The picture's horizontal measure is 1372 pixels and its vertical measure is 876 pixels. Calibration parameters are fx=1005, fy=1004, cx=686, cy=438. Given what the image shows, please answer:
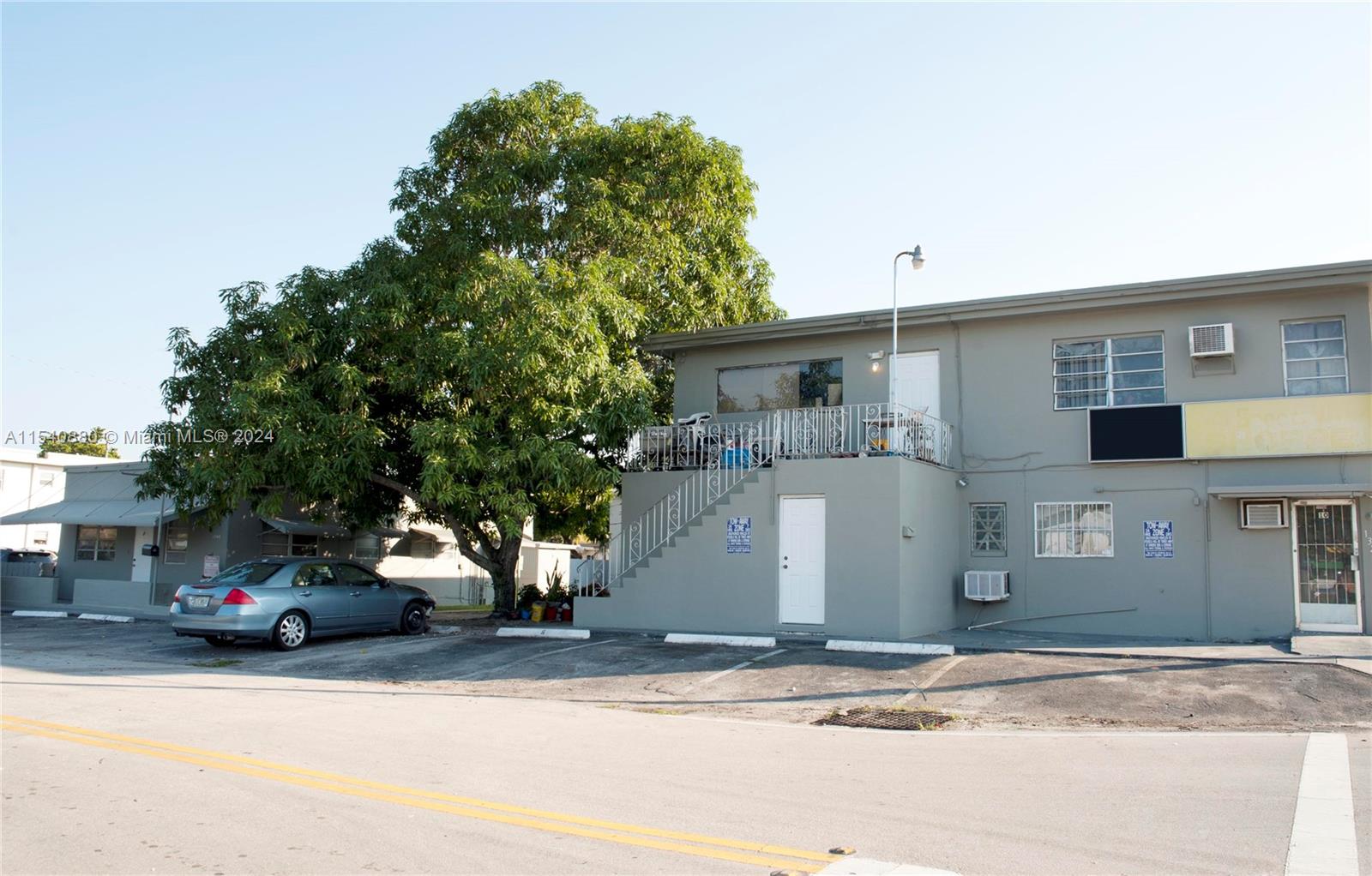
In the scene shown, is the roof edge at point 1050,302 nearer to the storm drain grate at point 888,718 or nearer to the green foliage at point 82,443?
the storm drain grate at point 888,718

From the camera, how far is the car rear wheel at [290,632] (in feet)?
50.7

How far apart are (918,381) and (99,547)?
22.1 metres

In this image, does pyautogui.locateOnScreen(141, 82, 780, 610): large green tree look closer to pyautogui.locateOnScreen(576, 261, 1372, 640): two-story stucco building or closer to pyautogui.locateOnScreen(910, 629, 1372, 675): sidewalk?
pyautogui.locateOnScreen(576, 261, 1372, 640): two-story stucco building

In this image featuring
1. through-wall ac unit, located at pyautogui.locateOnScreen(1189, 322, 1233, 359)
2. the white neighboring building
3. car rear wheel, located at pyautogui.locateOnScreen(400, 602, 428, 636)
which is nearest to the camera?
through-wall ac unit, located at pyautogui.locateOnScreen(1189, 322, 1233, 359)

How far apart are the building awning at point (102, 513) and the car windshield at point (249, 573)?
8.84 metres

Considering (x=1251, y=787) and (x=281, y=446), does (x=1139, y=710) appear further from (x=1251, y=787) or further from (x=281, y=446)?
(x=281, y=446)

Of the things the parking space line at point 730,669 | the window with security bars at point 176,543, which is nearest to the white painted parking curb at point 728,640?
the parking space line at point 730,669

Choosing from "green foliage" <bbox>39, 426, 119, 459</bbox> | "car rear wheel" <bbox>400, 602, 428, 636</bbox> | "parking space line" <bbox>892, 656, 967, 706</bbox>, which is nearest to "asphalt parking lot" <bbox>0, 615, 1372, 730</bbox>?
"parking space line" <bbox>892, 656, 967, 706</bbox>

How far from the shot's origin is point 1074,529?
16.8 meters

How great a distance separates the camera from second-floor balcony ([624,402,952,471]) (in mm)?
16359

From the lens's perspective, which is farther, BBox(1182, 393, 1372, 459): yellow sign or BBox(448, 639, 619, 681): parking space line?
BBox(1182, 393, 1372, 459): yellow sign

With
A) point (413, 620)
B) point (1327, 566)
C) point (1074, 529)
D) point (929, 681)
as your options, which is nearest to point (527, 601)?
point (413, 620)

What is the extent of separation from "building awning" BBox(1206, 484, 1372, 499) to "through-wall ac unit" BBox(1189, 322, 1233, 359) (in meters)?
2.13

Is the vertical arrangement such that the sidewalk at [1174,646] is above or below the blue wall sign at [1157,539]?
below
